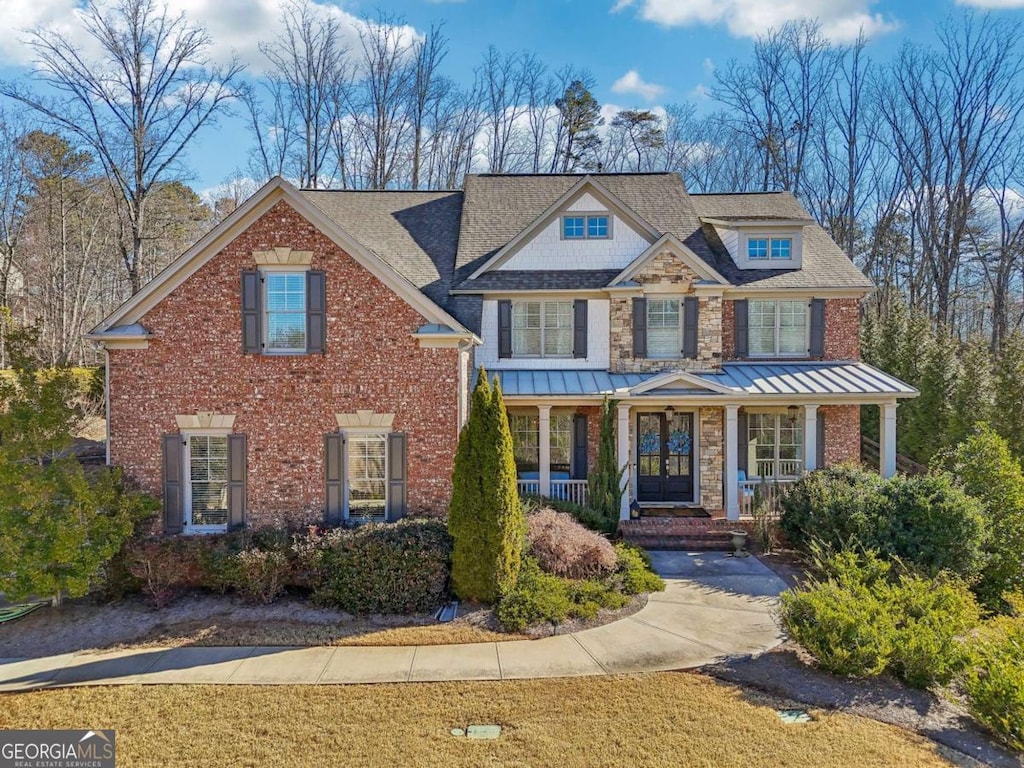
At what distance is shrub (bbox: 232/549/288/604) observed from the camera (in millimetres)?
9039

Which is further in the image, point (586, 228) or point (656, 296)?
point (586, 228)

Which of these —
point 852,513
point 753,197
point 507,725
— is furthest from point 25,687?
point 753,197

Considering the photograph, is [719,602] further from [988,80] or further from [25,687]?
[988,80]

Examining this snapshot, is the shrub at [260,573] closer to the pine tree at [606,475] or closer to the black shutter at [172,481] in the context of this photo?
the black shutter at [172,481]

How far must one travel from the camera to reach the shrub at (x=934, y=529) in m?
9.59

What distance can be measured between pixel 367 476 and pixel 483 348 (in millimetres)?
5258

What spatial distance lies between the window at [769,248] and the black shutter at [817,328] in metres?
1.59

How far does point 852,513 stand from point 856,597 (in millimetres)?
3146

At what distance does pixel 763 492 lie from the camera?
1324cm

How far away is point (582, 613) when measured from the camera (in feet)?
28.4

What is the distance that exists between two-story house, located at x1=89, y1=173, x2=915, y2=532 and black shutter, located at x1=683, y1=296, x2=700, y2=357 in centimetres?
6

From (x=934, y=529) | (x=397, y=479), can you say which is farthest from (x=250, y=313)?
(x=934, y=529)

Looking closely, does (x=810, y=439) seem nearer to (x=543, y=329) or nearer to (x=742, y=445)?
(x=742, y=445)

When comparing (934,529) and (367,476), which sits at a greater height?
(367,476)
